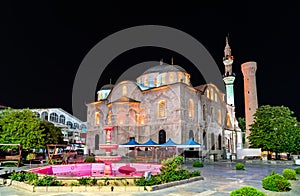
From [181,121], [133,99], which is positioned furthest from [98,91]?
[181,121]

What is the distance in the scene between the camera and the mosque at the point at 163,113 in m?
31.8

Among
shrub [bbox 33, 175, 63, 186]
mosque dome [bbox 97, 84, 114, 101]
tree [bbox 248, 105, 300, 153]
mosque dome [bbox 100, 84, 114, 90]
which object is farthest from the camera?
mosque dome [bbox 100, 84, 114, 90]

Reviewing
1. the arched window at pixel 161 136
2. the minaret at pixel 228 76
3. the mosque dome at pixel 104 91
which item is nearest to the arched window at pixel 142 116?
the arched window at pixel 161 136

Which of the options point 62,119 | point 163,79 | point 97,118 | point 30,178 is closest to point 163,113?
point 163,79

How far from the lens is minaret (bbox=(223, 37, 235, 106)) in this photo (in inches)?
1887

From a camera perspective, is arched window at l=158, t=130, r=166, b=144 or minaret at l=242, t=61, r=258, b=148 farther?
minaret at l=242, t=61, r=258, b=148

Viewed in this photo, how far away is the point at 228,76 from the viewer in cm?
4878

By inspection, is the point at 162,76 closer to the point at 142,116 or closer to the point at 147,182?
the point at 142,116

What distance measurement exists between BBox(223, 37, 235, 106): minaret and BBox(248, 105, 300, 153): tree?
18.2m

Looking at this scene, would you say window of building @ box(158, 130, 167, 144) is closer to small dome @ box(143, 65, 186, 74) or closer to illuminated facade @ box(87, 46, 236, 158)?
illuminated facade @ box(87, 46, 236, 158)

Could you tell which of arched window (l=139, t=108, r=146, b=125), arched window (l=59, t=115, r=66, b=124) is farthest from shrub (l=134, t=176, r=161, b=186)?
arched window (l=59, t=115, r=66, b=124)

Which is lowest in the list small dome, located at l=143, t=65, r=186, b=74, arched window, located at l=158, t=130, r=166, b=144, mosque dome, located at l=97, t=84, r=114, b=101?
arched window, located at l=158, t=130, r=166, b=144

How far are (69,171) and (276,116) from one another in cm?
2266

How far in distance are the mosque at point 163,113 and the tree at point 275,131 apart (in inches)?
313
